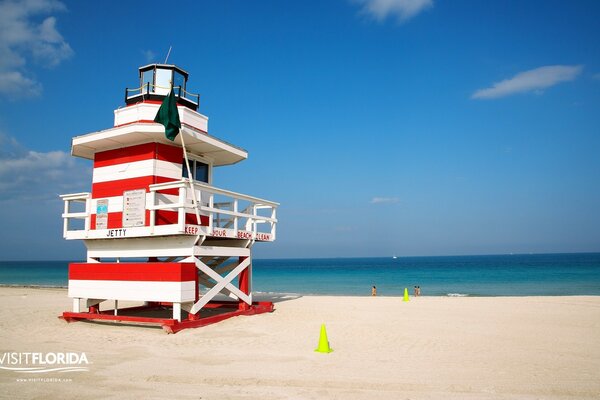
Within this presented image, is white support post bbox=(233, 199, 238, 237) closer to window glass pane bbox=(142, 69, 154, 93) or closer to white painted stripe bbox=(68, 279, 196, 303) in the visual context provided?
white painted stripe bbox=(68, 279, 196, 303)

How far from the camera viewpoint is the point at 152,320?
36.8 feet

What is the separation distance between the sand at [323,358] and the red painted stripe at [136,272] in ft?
4.48

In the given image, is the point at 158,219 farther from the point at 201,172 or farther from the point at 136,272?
the point at 201,172

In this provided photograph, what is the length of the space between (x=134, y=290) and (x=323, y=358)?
5898 mm

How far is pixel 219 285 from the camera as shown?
40.9ft

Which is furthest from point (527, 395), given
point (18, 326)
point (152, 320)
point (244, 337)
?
point (18, 326)

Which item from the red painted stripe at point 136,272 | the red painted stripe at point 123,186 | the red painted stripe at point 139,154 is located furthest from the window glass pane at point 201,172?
the red painted stripe at point 136,272

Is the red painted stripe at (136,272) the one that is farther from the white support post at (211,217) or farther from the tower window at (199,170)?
the tower window at (199,170)

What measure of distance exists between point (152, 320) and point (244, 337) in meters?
2.67

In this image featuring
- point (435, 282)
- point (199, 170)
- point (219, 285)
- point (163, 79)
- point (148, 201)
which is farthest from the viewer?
point (435, 282)

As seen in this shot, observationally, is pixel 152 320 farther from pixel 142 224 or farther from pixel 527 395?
pixel 527 395

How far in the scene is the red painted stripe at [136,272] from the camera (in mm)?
10938

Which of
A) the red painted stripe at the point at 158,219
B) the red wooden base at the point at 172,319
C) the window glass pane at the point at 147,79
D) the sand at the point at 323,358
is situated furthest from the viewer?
the window glass pane at the point at 147,79

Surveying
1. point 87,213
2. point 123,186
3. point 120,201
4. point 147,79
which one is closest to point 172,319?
point 120,201
